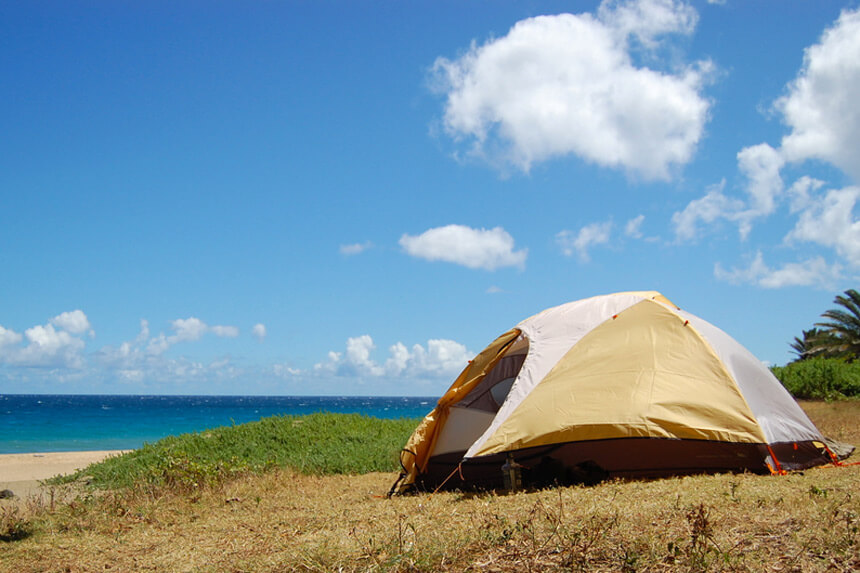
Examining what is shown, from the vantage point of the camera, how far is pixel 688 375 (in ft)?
25.3

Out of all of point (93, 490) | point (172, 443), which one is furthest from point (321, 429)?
point (93, 490)

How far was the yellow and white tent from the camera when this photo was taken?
7305 millimetres

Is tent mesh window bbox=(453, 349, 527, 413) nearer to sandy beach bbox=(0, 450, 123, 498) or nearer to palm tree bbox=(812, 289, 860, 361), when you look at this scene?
sandy beach bbox=(0, 450, 123, 498)

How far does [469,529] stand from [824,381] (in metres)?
18.2

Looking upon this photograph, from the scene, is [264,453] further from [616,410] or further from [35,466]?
[35,466]

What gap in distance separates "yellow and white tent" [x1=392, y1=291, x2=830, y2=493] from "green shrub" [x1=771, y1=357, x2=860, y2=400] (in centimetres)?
1235

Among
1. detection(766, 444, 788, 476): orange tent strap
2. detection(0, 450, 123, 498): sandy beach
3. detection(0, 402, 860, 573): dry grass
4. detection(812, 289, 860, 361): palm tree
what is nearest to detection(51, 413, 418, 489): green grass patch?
detection(0, 402, 860, 573): dry grass

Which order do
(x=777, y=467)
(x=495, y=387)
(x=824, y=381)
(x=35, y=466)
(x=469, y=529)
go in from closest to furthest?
(x=469, y=529) < (x=777, y=467) < (x=495, y=387) < (x=824, y=381) < (x=35, y=466)

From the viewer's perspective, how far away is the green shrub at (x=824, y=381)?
18.8 meters

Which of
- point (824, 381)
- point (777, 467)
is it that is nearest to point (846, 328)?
point (824, 381)

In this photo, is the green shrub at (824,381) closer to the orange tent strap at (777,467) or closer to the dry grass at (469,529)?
the dry grass at (469,529)

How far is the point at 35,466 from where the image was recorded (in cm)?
2200

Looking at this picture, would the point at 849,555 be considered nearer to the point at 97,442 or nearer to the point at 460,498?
the point at 460,498

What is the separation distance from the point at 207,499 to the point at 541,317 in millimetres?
5031
